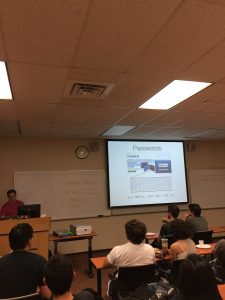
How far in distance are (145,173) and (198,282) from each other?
193 inches

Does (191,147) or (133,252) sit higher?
(191,147)

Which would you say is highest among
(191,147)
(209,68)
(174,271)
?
(209,68)

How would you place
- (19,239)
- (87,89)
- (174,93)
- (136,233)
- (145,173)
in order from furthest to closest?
1. (145,173)
2. (174,93)
3. (87,89)
4. (136,233)
5. (19,239)

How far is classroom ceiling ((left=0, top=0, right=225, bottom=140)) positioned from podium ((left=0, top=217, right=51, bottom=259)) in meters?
1.55

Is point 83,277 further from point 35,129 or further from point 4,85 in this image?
point 4,85

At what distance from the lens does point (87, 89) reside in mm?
2953

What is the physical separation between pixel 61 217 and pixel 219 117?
3.80 meters

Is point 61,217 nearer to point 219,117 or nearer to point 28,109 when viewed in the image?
point 28,109

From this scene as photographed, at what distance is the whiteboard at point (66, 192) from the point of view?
224 inches

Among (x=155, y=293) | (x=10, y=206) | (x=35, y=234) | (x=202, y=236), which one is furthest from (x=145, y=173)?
(x=155, y=293)

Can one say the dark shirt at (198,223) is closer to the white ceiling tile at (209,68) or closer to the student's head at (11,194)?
the white ceiling tile at (209,68)

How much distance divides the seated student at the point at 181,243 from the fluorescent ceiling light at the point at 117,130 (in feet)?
8.03

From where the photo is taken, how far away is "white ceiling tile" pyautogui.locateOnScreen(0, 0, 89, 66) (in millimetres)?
1587

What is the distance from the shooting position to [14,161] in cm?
571
